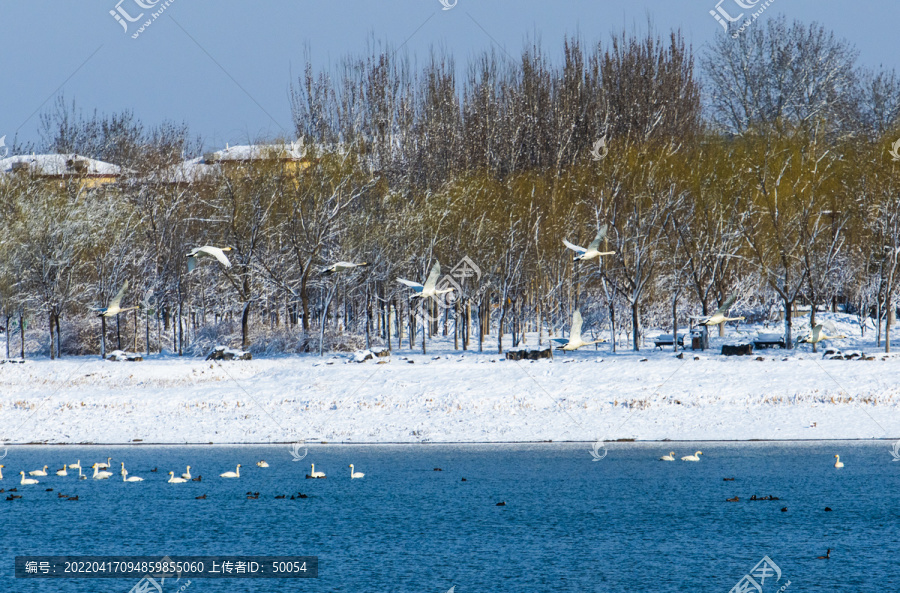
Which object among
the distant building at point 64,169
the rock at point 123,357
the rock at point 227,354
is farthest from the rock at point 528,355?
the distant building at point 64,169

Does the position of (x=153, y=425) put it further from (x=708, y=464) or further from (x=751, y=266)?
(x=751, y=266)

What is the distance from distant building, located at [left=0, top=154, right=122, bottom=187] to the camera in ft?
231

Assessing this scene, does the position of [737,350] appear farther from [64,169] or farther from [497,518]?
[64,169]

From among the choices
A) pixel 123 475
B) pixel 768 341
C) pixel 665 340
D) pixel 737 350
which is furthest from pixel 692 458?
pixel 665 340

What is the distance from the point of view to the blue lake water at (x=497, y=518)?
18.1 meters

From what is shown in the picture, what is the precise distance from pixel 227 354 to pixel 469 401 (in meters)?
16.4

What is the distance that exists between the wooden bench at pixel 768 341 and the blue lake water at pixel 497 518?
19068mm

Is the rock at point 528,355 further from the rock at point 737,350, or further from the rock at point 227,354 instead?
the rock at point 227,354

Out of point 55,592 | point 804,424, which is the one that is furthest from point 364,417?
point 55,592

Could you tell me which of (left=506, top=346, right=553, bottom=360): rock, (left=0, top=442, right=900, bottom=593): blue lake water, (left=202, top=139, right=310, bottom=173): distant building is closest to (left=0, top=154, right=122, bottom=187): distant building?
(left=202, top=139, right=310, bottom=173): distant building

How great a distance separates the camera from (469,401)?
120ft

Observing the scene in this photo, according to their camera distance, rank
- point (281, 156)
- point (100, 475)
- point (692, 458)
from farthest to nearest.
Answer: point (281, 156) < point (692, 458) < point (100, 475)

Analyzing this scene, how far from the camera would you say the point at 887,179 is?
50125 millimetres

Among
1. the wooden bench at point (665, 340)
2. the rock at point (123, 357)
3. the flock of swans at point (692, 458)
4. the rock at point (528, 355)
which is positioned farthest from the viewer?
the wooden bench at point (665, 340)
